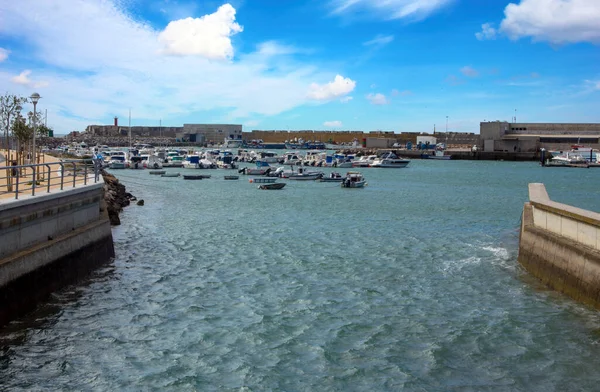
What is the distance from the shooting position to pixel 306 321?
17078mm

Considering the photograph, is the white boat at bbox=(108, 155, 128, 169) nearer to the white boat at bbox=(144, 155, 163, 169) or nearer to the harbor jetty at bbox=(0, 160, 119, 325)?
the white boat at bbox=(144, 155, 163, 169)

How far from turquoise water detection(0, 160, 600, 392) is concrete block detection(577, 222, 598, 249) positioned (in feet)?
6.44

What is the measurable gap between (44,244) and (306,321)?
25.4 ft

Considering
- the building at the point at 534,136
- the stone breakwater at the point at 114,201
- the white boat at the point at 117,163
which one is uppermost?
the building at the point at 534,136

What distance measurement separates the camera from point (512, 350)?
15023mm

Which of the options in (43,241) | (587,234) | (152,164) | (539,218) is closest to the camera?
(43,241)

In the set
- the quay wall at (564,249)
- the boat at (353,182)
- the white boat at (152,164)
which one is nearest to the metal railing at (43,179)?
the quay wall at (564,249)

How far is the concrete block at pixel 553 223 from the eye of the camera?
20.3 metres

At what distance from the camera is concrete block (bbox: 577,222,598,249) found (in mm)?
17516

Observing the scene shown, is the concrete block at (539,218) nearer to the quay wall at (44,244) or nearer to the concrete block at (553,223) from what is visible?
the concrete block at (553,223)

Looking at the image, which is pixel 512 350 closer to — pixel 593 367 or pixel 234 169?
pixel 593 367

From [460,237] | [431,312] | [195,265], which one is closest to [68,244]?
[195,265]

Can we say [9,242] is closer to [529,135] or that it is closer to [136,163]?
[136,163]

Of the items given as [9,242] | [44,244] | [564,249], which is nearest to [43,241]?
[44,244]
